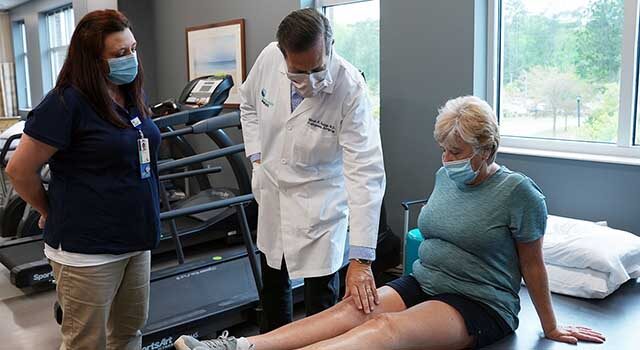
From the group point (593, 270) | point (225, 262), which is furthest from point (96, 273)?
point (593, 270)

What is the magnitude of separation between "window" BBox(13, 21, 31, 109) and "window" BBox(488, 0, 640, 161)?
381 inches

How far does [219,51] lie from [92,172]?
145 inches

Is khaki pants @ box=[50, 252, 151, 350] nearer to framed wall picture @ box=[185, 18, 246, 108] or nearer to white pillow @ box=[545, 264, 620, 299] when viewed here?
white pillow @ box=[545, 264, 620, 299]

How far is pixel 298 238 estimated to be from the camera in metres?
2.23

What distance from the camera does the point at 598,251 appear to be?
2553 millimetres

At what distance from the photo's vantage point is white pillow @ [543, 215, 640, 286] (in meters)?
2.51

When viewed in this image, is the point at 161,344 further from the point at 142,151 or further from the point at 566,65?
the point at 566,65

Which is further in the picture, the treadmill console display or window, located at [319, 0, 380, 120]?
window, located at [319, 0, 380, 120]

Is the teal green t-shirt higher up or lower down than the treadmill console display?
lower down

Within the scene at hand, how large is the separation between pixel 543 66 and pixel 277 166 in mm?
2007

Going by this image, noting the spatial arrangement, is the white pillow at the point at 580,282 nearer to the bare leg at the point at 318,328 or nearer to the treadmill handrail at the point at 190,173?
the bare leg at the point at 318,328

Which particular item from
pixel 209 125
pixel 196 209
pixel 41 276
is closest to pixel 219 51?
pixel 209 125

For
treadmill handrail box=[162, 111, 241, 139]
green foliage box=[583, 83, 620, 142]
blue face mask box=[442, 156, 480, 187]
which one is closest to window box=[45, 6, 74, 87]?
treadmill handrail box=[162, 111, 241, 139]

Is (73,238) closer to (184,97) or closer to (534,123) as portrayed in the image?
(184,97)
